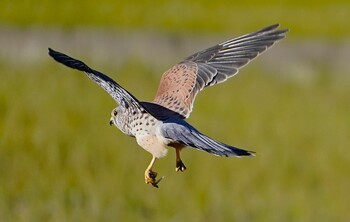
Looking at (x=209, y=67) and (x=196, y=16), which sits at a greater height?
(x=196, y=16)

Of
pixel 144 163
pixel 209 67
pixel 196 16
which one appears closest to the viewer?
pixel 209 67

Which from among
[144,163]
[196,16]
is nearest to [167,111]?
[144,163]

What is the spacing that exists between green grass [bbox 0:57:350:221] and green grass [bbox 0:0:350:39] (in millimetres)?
4895

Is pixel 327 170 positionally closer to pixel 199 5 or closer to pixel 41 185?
pixel 41 185

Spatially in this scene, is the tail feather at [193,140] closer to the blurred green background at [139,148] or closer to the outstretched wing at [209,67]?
the outstretched wing at [209,67]

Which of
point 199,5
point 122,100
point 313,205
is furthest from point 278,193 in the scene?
point 199,5

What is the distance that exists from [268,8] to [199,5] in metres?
1.57

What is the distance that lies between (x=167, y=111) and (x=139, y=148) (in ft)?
13.9

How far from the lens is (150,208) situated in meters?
5.39

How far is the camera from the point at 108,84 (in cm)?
205

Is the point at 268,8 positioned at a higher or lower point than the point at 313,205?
higher

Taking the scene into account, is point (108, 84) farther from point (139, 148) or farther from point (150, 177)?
point (139, 148)

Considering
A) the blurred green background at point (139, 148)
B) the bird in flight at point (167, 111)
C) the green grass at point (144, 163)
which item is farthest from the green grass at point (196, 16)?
the bird in flight at point (167, 111)

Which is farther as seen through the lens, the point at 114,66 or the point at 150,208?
the point at 114,66
